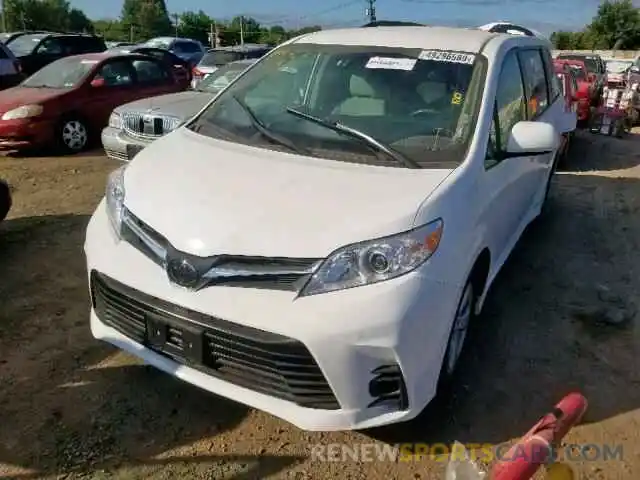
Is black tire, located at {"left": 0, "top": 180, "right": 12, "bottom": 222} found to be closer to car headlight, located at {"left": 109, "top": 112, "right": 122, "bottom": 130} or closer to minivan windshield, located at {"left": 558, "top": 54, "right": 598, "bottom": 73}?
car headlight, located at {"left": 109, "top": 112, "right": 122, "bottom": 130}

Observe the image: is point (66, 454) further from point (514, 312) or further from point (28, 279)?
point (514, 312)

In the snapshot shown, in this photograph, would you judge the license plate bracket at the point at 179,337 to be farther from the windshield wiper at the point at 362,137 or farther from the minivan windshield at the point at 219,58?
the minivan windshield at the point at 219,58

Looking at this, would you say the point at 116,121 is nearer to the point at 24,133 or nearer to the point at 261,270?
the point at 24,133

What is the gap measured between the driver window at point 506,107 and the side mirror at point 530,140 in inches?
3.0

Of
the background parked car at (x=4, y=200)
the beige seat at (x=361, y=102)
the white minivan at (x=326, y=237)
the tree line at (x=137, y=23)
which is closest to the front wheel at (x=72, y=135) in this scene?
the background parked car at (x=4, y=200)

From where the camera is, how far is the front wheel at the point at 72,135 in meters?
8.53

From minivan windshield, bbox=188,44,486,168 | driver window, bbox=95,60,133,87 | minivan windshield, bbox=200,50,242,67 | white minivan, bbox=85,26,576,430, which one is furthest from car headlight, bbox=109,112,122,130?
minivan windshield, bbox=200,50,242,67

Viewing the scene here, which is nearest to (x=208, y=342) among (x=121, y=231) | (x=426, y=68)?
(x=121, y=231)

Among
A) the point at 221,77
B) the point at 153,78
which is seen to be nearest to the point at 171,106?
the point at 221,77

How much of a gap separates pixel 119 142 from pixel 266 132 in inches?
173

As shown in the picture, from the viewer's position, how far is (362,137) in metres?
3.10

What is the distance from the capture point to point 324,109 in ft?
11.3

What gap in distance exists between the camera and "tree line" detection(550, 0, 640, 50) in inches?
1996

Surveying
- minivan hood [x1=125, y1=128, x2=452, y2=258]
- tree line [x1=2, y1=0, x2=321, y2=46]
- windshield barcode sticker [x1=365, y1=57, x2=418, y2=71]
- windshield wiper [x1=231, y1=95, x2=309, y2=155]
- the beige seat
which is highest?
windshield barcode sticker [x1=365, y1=57, x2=418, y2=71]
